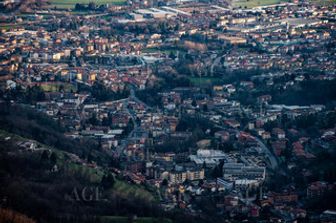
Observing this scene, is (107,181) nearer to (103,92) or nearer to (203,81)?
(103,92)

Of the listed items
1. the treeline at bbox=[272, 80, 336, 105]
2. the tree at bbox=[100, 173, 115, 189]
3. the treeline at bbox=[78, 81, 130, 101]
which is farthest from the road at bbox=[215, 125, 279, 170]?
the treeline at bbox=[78, 81, 130, 101]

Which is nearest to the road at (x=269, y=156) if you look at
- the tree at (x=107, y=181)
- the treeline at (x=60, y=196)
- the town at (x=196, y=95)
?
the town at (x=196, y=95)

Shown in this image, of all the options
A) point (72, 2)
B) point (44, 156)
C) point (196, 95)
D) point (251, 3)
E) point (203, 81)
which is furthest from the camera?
point (72, 2)

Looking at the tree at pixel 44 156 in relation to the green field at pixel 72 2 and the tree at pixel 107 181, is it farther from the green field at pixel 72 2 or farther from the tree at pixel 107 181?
the green field at pixel 72 2

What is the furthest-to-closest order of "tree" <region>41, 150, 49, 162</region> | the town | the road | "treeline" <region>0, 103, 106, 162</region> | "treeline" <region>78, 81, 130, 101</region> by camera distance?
"treeline" <region>78, 81, 130, 101</region>, "treeline" <region>0, 103, 106, 162</region>, the road, the town, "tree" <region>41, 150, 49, 162</region>

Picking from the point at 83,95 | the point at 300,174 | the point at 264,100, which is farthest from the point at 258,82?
the point at 300,174

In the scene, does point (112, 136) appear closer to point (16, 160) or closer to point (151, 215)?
point (16, 160)

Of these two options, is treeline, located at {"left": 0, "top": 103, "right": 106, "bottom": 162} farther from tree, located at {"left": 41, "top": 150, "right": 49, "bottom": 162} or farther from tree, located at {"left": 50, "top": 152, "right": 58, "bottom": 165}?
tree, located at {"left": 41, "top": 150, "right": 49, "bottom": 162}

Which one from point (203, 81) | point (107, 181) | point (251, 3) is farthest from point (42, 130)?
point (251, 3)

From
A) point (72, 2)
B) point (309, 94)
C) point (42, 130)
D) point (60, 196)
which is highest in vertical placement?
point (60, 196)
